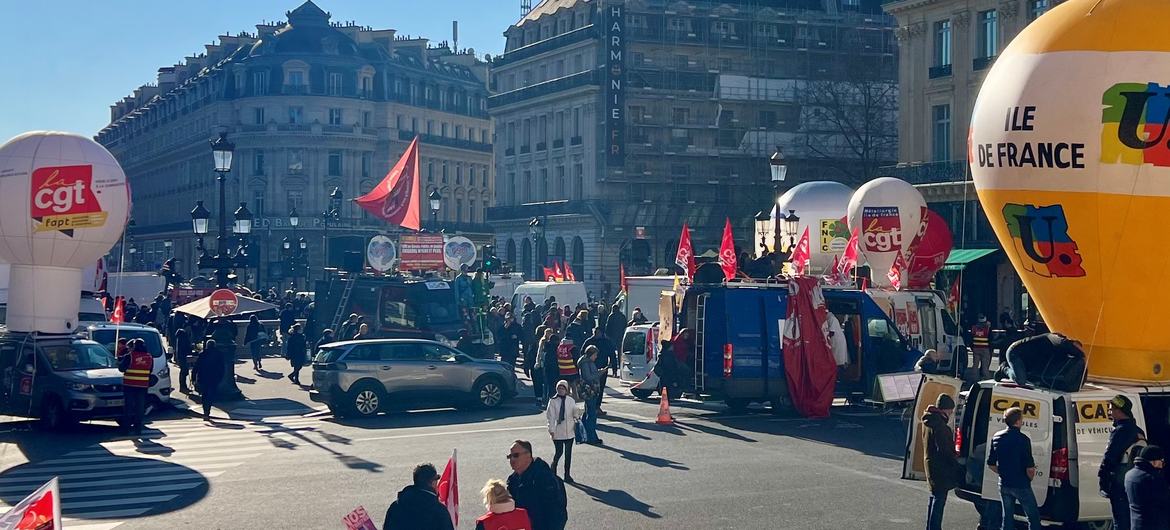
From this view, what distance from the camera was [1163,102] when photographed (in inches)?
605

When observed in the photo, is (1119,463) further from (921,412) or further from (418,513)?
(418,513)

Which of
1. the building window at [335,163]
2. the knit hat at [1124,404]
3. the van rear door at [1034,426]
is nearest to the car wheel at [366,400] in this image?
the van rear door at [1034,426]

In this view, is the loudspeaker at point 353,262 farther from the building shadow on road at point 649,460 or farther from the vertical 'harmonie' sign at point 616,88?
the vertical 'harmonie' sign at point 616,88

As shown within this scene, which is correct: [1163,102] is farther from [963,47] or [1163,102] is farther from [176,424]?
[963,47]

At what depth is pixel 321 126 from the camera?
98.1 meters

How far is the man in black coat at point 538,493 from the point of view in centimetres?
1085

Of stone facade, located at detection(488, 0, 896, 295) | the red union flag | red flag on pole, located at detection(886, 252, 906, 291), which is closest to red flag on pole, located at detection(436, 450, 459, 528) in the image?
the red union flag

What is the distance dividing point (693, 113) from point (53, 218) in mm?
58094

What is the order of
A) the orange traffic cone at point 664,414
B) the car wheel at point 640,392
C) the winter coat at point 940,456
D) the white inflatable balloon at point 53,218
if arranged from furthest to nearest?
the car wheel at point 640,392 < the white inflatable balloon at point 53,218 < the orange traffic cone at point 664,414 < the winter coat at point 940,456

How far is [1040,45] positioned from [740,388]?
8.77m

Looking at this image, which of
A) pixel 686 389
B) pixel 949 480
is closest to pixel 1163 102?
pixel 949 480

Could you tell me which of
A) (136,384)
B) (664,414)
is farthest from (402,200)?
(664,414)

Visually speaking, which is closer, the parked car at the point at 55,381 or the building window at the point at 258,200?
the parked car at the point at 55,381

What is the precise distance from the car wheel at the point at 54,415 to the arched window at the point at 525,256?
6486 centimetres
